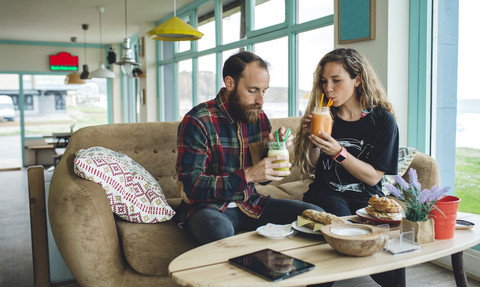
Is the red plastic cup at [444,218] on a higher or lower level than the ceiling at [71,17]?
lower

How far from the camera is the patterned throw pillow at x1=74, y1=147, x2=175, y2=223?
82.4 inches

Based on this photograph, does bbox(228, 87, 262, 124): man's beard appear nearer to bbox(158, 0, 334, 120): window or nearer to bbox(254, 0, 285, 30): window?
bbox(158, 0, 334, 120): window

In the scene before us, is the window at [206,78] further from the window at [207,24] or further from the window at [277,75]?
the window at [277,75]

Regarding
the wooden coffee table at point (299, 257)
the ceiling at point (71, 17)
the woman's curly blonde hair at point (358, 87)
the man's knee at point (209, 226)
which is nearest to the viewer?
the wooden coffee table at point (299, 257)

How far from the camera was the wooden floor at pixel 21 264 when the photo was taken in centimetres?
258

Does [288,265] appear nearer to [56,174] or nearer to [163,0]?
[56,174]

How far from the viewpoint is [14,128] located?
9539 millimetres

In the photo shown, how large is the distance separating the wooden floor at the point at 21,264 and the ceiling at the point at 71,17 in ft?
10.4

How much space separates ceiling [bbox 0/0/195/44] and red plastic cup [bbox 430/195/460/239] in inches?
229

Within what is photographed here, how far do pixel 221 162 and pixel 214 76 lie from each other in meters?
4.33

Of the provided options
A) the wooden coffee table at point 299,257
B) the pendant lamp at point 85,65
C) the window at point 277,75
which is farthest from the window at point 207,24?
the wooden coffee table at point 299,257

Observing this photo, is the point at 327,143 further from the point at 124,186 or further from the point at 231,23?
the point at 231,23

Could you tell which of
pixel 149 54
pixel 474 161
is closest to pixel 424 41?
pixel 474 161

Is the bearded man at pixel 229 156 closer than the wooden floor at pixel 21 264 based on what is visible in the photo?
Yes
